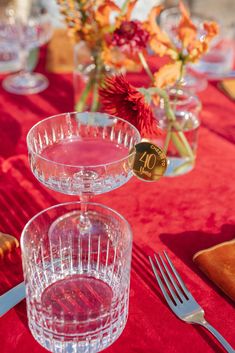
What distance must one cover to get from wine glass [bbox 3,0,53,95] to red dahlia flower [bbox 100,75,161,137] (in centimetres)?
54

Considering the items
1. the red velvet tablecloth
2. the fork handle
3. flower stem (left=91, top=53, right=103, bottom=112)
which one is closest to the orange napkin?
the red velvet tablecloth

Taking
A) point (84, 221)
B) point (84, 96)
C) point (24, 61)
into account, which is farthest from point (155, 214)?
point (24, 61)

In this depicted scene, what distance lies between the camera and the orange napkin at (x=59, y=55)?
5.10ft

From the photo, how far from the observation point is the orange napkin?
1.56m

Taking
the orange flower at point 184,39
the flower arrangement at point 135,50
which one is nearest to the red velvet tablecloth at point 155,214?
the flower arrangement at point 135,50

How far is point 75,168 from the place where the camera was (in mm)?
847

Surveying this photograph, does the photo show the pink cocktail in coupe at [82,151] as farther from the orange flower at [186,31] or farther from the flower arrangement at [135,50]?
the orange flower at [186,31]

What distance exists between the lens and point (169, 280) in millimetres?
898

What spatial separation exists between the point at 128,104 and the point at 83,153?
13 centimetres

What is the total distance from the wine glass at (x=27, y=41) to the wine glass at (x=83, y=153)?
0.45 m

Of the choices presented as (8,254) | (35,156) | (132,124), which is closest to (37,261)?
(8,254)

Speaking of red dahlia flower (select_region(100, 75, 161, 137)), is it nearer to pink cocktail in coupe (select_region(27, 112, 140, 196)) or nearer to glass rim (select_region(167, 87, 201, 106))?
pink cocktail in coupe (select_region(27, 112, 140, 196))

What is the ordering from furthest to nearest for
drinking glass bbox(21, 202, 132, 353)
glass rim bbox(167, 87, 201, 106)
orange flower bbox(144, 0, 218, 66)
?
glass rim bbox(167, 87, 201, 106), orange flower bbox(144, 0, 218, 66), drinking glass bbox(21, 202, 132, 353)

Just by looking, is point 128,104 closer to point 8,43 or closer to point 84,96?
point 84,96
